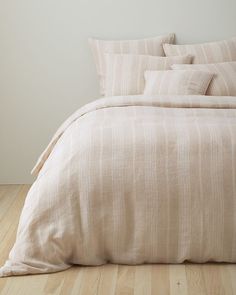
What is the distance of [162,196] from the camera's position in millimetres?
2646

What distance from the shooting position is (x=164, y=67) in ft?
12.8

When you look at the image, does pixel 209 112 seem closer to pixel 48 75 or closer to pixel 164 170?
pixel 164 170

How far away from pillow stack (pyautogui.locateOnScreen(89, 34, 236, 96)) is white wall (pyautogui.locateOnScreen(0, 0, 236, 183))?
0.42 feet

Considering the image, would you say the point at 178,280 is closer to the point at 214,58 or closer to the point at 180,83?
the point at 180,83

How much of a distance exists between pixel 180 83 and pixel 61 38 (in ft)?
3.32

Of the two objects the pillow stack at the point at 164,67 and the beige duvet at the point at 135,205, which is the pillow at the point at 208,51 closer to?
the pillow stack at the point at 164,67

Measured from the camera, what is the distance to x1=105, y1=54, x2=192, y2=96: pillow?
12.7 ft

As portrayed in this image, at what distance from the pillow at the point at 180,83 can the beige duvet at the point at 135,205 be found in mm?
932

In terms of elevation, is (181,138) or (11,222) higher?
(181,138)

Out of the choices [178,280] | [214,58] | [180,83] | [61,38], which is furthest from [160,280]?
[61,38]

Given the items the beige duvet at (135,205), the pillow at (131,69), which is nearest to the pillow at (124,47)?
the pillow at (131,69)

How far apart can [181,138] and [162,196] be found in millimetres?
282

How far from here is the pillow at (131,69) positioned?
3.87m

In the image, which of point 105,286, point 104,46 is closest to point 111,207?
point 105,286
